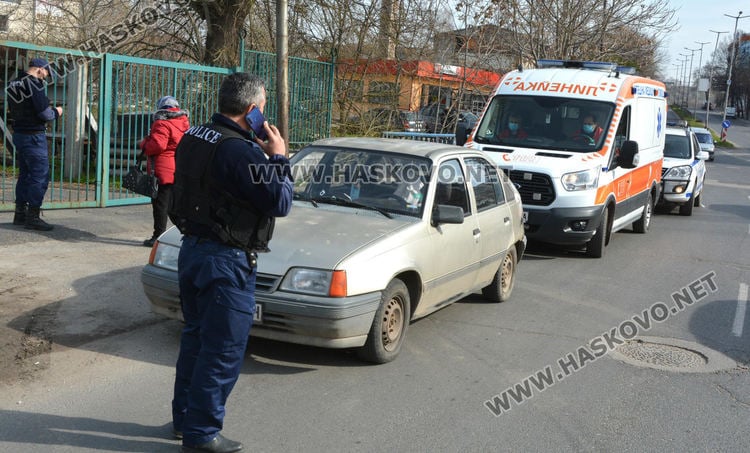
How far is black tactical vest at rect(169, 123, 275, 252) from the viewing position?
3.81 meters

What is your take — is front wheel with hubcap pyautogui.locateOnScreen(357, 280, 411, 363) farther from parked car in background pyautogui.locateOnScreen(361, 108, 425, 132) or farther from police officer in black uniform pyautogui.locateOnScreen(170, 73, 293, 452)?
parked car in background pyautogui.locateOnScreen(361, 108, 425, 132)

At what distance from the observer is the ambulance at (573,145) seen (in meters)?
10.5

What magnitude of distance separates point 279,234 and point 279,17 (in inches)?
232

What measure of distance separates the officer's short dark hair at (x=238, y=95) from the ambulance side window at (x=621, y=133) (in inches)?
321

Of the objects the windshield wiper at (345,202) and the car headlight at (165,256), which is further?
the windshield wiper at (345,202)

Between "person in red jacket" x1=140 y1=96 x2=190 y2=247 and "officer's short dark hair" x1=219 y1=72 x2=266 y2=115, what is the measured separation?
4823mm

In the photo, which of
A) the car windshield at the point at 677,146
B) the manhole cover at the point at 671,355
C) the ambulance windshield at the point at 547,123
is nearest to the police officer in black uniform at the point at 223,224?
the manhole cover at the point at 671,355

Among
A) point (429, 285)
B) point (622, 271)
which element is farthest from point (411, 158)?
point (622, 271)

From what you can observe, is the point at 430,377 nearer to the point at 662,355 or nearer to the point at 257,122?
the point at 662,355

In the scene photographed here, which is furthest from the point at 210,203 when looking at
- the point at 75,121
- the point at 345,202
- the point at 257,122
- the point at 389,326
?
the point at 75,121

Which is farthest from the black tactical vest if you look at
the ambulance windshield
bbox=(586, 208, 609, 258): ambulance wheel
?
the ambulance windshield

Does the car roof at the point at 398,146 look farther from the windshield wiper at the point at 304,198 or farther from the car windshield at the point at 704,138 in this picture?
the car windshield at the point at 704,138

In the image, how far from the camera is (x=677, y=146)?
17578mm

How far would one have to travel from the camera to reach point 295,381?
532cm
